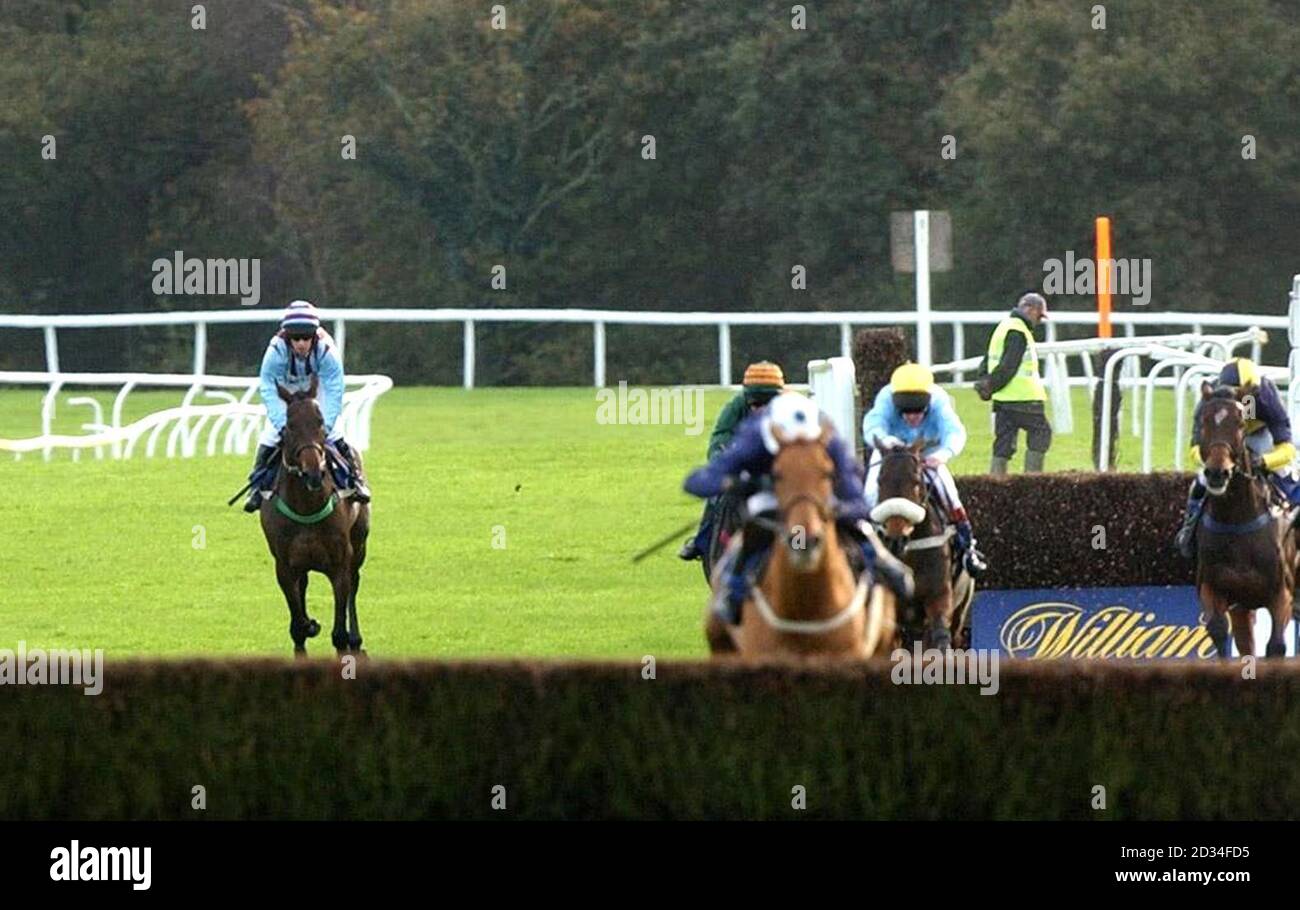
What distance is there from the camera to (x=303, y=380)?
11.3 metres

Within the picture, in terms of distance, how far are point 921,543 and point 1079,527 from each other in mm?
2042

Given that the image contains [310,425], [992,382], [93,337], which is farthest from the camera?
[93,337]

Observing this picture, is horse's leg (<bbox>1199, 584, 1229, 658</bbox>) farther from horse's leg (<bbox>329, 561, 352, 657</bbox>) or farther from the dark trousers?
the dark trousers

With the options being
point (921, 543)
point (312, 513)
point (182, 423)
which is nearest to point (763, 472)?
point (921, 543)

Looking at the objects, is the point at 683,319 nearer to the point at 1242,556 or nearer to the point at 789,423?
the point at 1242,556

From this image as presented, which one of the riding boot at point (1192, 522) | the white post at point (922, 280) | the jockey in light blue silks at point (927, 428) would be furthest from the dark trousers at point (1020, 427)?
the jockey in light blue silks at point (927, 428)

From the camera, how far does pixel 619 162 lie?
33219mm

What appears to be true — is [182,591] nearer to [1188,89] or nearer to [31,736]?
[31,736]

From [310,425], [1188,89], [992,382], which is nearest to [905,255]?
[992,382]

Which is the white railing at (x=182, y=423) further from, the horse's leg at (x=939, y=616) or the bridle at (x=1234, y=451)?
the bridle at (x=1234, y=451)

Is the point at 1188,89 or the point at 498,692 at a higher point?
the point at 1188,89

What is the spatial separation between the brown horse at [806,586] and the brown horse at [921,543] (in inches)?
62.0

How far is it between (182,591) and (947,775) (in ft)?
26.2

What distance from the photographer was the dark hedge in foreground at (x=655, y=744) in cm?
725
